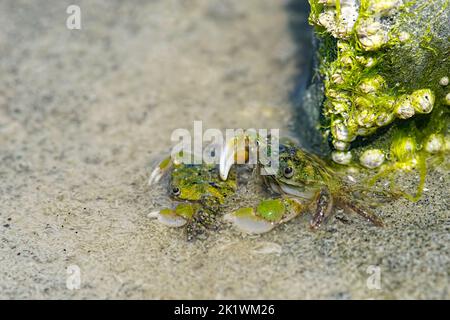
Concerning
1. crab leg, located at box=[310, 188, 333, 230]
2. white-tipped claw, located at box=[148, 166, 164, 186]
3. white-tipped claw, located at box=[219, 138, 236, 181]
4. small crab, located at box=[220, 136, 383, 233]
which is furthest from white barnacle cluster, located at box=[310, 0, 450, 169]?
white-tipped claw, located at box=[148, 166, 164, 186]

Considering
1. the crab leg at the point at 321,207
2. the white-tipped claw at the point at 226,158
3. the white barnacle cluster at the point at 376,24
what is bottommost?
the crab leg at the point at 321,207

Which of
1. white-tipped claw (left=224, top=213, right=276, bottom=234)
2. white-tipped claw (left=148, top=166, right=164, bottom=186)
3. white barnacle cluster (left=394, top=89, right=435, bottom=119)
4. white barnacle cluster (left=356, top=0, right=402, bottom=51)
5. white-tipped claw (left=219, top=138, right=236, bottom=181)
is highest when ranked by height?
white barnacle cluster (left=356, top=0, right=402, bottom=51)

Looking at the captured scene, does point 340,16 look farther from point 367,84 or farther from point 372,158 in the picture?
point 372,158

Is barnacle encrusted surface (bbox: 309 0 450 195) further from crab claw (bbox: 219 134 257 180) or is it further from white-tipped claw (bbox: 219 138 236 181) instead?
white-tipped claw (bbox: 219 138 236 181)

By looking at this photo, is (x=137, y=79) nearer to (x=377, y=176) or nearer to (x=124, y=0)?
(x=124, y=0)

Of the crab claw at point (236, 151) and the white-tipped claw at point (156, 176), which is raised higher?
the crab claw at point (236, 151)

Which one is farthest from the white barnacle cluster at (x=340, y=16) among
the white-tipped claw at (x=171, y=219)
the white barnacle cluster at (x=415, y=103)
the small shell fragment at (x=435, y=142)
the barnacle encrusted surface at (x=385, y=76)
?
the white-tipped claw at (x=171, y=219)

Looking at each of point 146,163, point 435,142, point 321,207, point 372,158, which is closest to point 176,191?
point 146,163

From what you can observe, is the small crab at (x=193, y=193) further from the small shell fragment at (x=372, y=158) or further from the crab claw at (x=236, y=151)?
the small shell fragment at (x=372, y=158)
